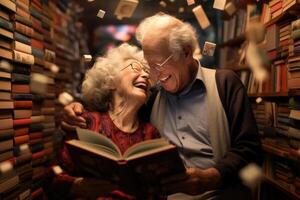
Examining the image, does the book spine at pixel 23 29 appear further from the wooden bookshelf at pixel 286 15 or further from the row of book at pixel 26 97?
the wooden bookshelf at pixel 286 15

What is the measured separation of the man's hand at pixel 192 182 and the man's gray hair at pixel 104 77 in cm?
60

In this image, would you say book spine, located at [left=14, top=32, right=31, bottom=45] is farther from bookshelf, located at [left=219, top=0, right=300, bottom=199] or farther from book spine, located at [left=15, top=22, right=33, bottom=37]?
bookshelf, located at [left=219, top=0, right=300, bottom=199]

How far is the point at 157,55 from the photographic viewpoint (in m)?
1.54

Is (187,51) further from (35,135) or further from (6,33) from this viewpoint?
(35,135)

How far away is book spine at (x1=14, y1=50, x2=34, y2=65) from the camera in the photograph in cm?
157

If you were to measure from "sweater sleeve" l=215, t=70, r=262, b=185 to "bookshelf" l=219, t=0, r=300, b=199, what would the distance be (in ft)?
1.24

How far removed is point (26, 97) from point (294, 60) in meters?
1.48

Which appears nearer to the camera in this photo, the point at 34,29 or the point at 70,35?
the point at 34,29

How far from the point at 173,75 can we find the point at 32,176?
1.09 metres

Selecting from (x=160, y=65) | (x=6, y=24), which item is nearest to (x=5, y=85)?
(x=6, y=24)

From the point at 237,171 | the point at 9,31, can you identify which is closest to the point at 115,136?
the point at 237,171

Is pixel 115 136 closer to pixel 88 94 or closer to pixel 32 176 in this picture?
pixel 88 94

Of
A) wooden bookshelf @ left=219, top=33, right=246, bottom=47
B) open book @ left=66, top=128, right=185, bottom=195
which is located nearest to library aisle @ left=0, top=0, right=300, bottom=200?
open book @ left=66, top=128, right=185, bottom=195

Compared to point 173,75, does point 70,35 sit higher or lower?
higher
